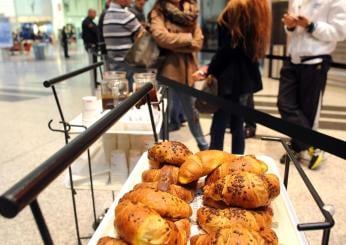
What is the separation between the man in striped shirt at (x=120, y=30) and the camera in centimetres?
285

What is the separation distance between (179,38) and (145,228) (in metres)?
2.06

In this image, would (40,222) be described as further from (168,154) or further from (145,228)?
(168,154)

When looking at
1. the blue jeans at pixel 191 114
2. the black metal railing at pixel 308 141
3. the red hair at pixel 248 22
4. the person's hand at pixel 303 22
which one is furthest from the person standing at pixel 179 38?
the black metal railing at pixel 308 141

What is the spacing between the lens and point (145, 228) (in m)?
0.59

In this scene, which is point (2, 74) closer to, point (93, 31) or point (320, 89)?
point (93, 31)

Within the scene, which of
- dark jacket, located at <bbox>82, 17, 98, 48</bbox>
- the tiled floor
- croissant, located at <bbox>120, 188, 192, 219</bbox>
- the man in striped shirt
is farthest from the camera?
dark jacket, located at <bbox>82, 17, 98, 48</bbox>

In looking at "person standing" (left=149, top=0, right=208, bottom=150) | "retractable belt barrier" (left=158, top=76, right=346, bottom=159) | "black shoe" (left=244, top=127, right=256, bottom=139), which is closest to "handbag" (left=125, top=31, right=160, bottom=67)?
"person standing" (left=149, top=0, right=208, bottom=150)

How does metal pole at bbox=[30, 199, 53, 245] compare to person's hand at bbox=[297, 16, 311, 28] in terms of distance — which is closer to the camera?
metal pole at bbox=[30, 199, 53, 245]

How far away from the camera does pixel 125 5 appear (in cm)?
287

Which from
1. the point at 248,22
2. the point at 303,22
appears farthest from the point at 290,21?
the point at 248,22

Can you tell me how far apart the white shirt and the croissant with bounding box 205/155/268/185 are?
1759 mm

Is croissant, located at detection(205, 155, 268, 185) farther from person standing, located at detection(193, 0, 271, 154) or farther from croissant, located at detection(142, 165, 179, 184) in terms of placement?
person standing, located at detection(193, 0, 271, 154)

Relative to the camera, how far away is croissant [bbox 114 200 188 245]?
0.59 meters

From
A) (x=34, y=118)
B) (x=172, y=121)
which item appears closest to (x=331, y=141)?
(x=172, y=121)
